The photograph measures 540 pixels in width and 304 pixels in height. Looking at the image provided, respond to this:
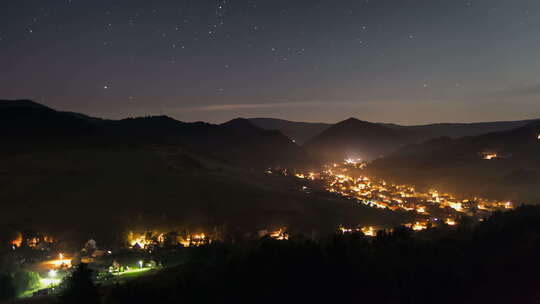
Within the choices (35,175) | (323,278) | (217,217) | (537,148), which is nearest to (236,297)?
(323,278)

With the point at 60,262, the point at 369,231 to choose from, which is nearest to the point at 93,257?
the point at 60,262

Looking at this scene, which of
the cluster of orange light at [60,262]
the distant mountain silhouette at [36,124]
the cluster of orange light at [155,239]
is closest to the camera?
the cluster of orange light at [60,262]

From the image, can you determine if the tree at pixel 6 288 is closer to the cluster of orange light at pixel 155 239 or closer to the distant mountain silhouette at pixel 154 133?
the cluster of orange light at pixel 155 239

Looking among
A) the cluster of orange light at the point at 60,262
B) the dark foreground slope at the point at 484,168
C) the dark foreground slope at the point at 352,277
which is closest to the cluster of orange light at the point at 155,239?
the cluster of orange light at the point at 60,262

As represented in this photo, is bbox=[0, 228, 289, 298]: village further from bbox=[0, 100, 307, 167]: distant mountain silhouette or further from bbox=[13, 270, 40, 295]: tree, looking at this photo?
bbox=[0, 100, 307, 167]: distant mountain silhouette

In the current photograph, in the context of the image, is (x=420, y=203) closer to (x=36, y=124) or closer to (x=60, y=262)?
(x=60, y=262)

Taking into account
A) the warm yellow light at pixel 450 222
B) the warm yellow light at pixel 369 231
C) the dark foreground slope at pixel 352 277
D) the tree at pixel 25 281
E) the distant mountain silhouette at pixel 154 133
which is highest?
the distant mountain silhouette at pixel 154 133
